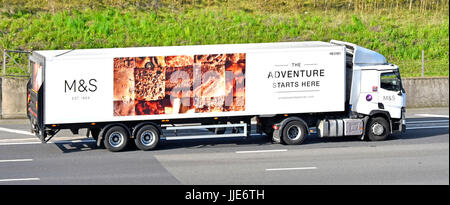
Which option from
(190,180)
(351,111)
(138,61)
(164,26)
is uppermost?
(164,26)

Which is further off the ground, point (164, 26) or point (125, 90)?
point (164, 26)

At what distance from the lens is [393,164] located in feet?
54.5

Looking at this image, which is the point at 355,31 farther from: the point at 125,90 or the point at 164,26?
the point at 125,90

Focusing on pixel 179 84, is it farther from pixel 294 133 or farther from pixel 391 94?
pixel 391 94

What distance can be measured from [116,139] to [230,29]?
15.4 m

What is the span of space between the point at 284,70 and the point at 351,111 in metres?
2.56

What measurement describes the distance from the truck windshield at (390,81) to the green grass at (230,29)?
984 cm

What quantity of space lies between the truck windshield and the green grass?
32.3 feet

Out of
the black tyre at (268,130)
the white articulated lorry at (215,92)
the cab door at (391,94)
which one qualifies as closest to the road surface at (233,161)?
the black tyre at (268,130)

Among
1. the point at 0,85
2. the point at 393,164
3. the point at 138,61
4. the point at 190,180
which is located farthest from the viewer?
the point at 0,85

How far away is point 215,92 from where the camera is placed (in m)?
18.7

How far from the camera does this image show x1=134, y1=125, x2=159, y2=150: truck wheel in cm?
1848

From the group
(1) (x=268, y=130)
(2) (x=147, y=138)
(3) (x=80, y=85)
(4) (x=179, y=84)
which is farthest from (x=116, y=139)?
(1) (x=268, y=130)

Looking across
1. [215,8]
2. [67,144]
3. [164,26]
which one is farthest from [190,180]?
[215,8]
